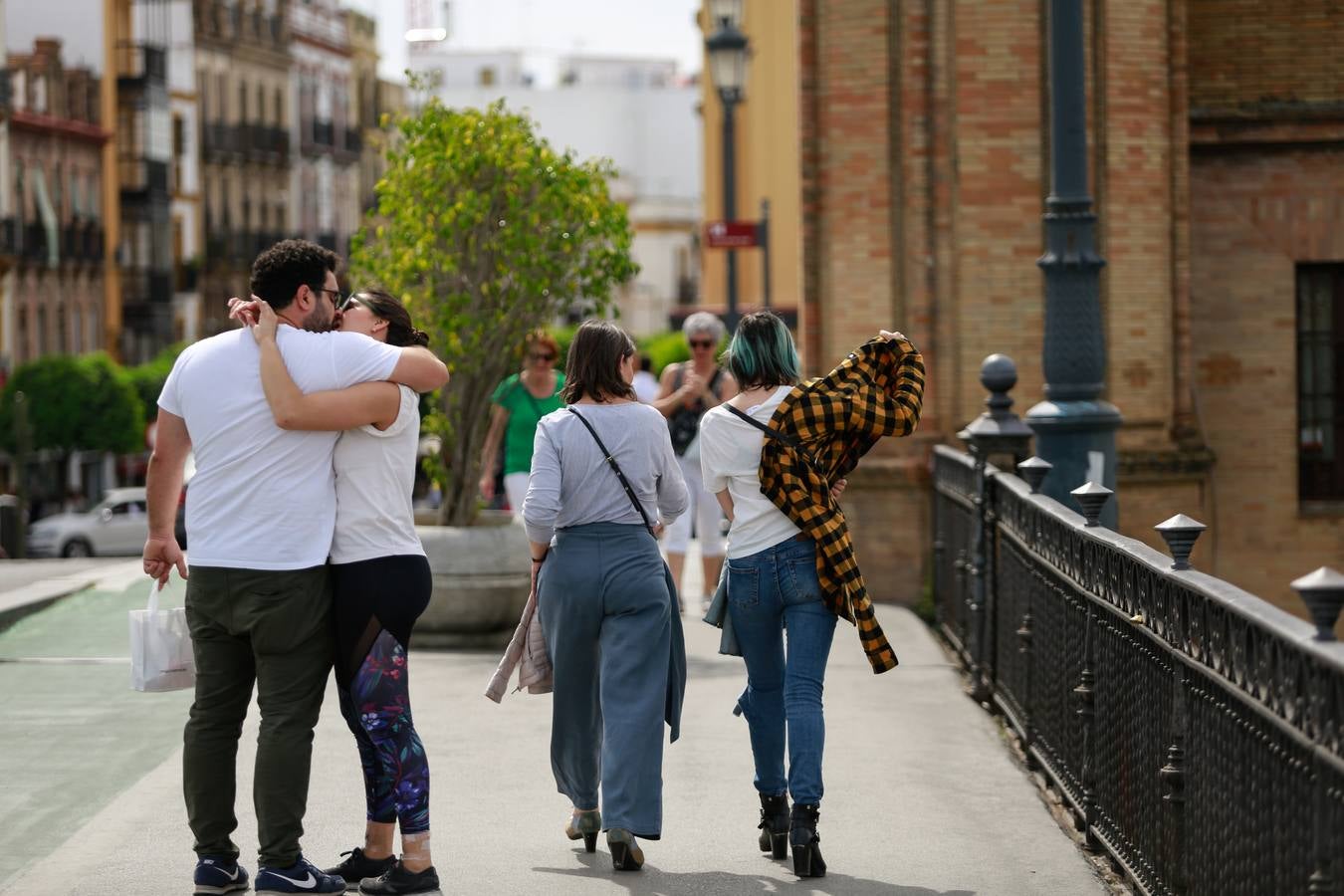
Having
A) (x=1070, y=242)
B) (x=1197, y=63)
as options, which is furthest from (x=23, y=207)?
(x=1070, y=242)

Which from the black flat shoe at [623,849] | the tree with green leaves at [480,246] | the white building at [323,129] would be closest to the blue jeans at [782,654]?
the black flat shoe at [623,849]

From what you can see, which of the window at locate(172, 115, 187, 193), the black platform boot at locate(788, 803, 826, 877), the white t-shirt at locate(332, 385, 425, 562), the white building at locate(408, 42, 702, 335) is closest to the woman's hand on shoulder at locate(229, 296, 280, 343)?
the white t-shirt at locate(332, 385, 425, 562)

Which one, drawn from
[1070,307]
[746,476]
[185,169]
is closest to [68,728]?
[746,476]

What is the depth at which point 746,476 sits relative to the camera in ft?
23.3

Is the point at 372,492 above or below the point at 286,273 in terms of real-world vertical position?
below

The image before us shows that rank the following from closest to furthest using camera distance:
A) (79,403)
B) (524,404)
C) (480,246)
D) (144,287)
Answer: (480,246), (524,404), (79,403), (144,287)

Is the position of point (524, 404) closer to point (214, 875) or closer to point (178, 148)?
point (214, 875)

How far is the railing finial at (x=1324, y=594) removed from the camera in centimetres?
425

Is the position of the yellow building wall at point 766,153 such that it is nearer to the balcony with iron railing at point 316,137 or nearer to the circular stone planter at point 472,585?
the balcony with iron railing at point 316,137

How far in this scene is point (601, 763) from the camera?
23.8 feet

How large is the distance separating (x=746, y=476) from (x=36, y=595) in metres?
7.31

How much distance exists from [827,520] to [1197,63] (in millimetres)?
11268

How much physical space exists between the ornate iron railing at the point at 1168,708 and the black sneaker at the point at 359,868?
216cm

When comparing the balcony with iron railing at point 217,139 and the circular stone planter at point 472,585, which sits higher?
the balcony with iron railing at point 217,139
